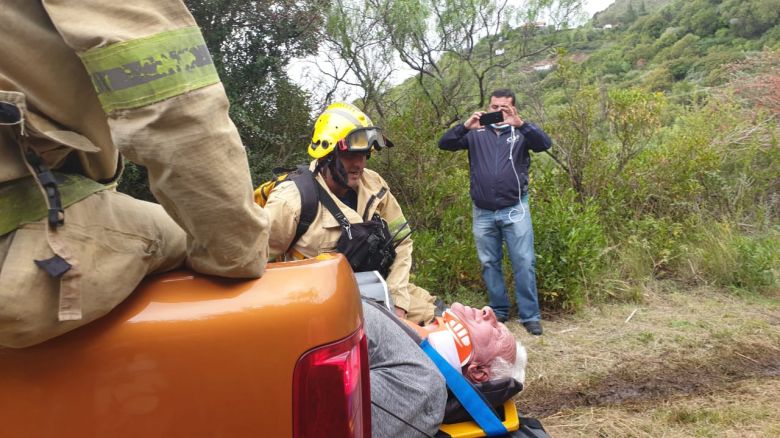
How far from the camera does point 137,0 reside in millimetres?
958

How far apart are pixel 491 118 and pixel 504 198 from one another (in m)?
0.76

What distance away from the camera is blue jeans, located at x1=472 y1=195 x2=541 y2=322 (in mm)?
4805

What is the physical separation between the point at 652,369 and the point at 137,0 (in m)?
4.17

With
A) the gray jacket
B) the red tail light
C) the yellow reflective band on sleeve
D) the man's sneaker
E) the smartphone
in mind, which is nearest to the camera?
the yellow reflective band on sleeve

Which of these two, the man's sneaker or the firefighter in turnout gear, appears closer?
the firefighter in turnout gear

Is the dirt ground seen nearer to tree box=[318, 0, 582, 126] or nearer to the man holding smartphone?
the man holding smartphone

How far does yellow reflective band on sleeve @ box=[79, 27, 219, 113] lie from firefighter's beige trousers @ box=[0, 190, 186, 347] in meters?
0.24

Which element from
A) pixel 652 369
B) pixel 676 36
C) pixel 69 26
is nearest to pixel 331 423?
pixel 69 26

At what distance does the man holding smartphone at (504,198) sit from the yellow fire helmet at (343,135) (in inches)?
82.9

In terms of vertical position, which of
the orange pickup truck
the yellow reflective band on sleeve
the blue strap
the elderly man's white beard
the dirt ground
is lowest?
the dirt ground

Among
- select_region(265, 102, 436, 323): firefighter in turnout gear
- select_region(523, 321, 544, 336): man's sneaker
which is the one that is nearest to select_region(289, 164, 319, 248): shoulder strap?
select_region(265, 102, 436, 323): firefighter in turnout gear

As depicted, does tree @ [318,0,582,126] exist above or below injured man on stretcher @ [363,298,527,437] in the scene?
above

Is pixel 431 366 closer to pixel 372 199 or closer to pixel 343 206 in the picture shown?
pixel 343 206

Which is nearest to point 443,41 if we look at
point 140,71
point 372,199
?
point 372,199
